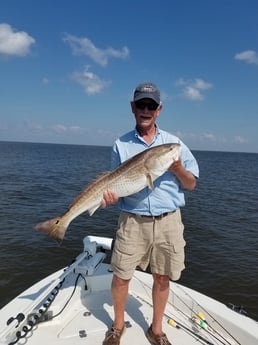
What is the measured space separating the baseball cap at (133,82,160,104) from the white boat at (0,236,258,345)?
3.00m

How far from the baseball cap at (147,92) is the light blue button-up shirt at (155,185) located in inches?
17.0

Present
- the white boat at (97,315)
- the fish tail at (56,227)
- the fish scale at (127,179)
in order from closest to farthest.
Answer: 1. the fish scale at (127,179)
2. the fish tail at (56,227)
3. the white boat at (97,315)

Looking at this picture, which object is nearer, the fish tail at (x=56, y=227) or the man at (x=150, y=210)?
the man at (x=150, y=210)

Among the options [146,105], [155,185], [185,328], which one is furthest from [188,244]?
[146,105]

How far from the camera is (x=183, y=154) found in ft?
13.2

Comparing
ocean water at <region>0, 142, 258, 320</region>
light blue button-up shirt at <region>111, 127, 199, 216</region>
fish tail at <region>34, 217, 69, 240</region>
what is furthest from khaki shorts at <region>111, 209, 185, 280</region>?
ocean water at <region>0, 142, 258, 320</region>

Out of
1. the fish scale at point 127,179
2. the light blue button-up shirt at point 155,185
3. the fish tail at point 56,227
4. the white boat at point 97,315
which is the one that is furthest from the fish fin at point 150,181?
the white boat at point 97,315

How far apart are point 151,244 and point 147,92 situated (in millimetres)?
1785

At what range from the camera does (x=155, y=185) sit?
3.99 meters

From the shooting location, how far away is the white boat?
4.30 m

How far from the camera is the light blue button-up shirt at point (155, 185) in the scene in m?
3.95

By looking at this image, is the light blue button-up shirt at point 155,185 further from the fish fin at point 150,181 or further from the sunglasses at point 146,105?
the sunglasses at point 146,105

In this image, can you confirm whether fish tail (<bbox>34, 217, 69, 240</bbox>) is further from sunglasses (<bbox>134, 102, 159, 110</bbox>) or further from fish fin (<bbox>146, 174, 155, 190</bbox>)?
sunglasses (<bbox>134, 102, 159, 110</bbox>)

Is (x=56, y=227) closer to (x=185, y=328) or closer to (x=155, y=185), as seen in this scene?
(x=155, y=185)
